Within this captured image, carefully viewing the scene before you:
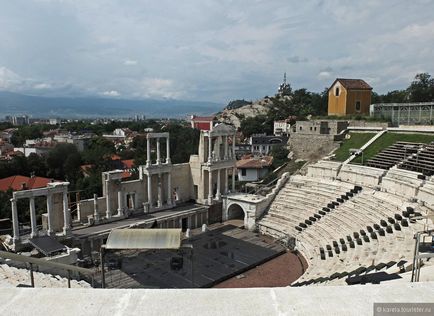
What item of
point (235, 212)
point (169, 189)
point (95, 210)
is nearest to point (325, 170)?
point (235, 212)

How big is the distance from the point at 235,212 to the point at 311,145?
13040mm

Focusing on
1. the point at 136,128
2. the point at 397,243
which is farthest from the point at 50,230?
the point at 136,128

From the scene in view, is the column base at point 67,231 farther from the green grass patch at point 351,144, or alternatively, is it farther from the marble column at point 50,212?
the green grass patch at point 351,144

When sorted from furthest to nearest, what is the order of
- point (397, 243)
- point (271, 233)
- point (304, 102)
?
point (304, 102) < point (271, 233) < point (397, 243)

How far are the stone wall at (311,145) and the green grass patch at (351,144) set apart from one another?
4.82 feet

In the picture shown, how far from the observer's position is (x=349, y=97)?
39594mm

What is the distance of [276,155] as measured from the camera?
45.1 meters

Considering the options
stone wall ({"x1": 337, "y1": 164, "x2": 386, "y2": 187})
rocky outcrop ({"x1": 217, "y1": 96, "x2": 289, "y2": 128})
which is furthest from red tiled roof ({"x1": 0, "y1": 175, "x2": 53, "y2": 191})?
rocky outcrop ({"x1": 217, "y1": 96, "x2": 289, "y2": 128})

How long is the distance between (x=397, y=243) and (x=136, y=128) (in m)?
122

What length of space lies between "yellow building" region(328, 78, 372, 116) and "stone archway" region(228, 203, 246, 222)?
18.9 m

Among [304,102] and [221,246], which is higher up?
[304,102]

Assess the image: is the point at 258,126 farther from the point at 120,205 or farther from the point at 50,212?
the point at 50,212

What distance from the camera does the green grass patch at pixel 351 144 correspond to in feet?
101

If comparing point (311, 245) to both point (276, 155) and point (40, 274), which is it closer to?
point (40, 274)
